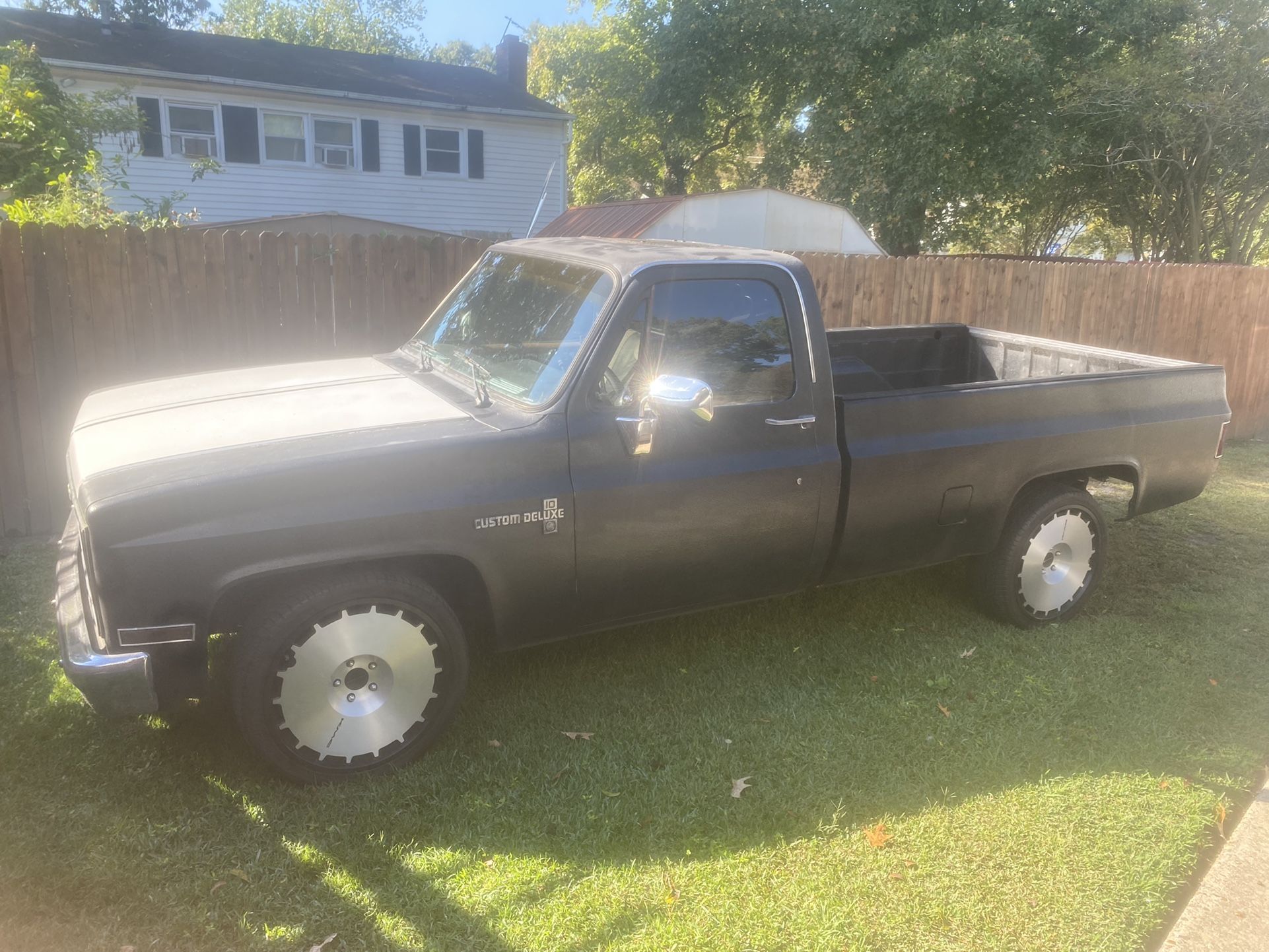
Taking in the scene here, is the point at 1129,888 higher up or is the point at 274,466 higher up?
the point at 274,466

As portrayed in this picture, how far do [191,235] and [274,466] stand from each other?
4.31 metres

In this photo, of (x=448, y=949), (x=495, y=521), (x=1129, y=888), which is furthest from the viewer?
(x=495, y=521)

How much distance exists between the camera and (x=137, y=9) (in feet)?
140

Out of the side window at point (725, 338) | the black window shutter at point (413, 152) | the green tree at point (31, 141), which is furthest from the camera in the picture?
the black window shutter at point (413, 152)

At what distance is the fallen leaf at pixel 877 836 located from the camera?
338 centimetres

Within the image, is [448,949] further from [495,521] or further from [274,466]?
[274,466]

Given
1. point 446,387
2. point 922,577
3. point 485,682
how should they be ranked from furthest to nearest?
1. point 922,577
2. point 485,682
3. point 446,387

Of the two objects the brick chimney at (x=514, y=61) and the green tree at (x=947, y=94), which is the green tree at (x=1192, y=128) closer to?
the green tree at (x=947, y=94)

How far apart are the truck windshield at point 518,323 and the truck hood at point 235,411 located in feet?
0.88

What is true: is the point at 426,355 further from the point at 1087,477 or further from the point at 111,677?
the point at 1087,477

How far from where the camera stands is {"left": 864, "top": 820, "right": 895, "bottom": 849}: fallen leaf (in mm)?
3375

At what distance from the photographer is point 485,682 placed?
175 inches

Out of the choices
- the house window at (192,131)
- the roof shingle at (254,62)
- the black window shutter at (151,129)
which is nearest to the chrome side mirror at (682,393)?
the house window at (192,131)

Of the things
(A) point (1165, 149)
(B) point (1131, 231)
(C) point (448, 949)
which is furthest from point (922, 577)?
(B) point (1131, 231)
